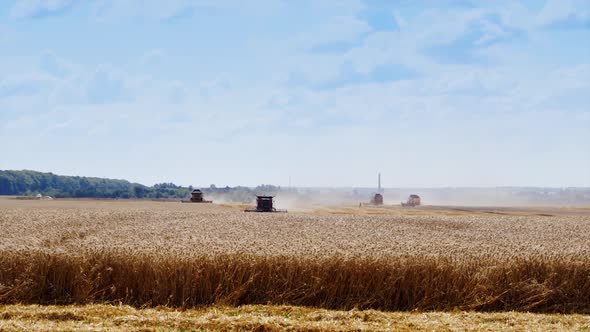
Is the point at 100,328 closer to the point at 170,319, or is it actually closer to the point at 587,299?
the point at 170,319

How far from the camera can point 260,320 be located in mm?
14742

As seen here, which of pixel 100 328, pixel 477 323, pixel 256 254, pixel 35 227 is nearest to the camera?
pixel 100 328

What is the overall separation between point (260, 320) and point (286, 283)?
2.01 meters

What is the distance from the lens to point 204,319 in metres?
15.0

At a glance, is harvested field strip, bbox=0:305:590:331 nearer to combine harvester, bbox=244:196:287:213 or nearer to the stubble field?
the stubble field

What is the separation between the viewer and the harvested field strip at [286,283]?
54.4 feet

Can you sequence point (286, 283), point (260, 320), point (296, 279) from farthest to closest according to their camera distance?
point (296, 279) → point (286, 283) → point (260, 320)

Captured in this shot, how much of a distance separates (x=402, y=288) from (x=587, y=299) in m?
5.08

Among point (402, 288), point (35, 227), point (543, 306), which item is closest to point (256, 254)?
point (402, 288)

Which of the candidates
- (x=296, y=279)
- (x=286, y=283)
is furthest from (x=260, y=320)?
(x=296, y=279)

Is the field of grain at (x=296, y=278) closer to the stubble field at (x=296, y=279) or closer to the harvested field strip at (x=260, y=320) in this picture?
the stubble field at (x=296, y=279)

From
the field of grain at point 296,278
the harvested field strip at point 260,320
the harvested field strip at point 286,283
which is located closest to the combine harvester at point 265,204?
the field of grain at point 296,278

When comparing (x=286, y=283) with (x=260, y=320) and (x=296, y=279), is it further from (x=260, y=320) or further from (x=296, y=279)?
(x=260, y=320)

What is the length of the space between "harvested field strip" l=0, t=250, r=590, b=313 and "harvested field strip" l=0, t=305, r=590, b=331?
60 centimetres
